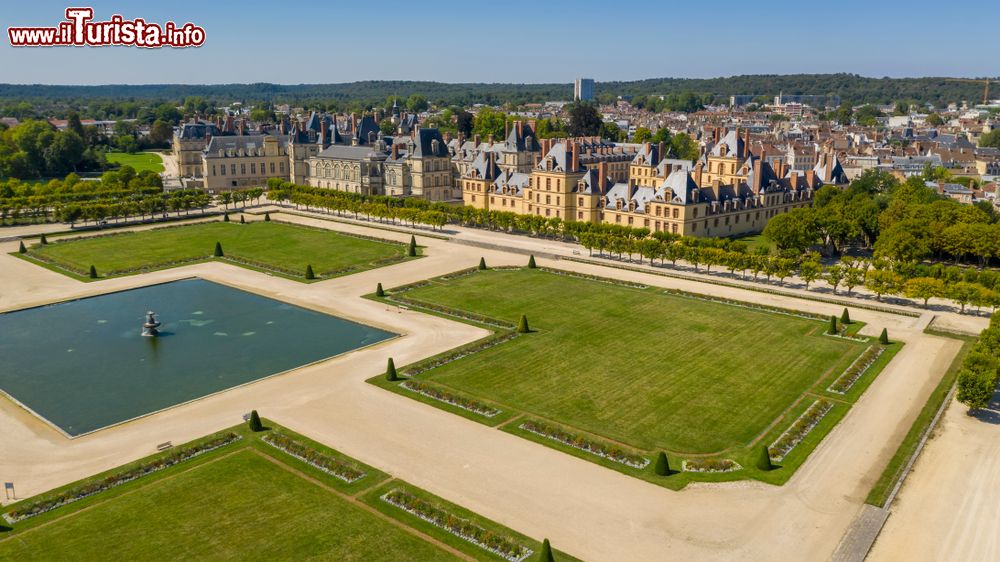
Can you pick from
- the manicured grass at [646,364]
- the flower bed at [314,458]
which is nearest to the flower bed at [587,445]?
the manicured grass at [646,364]

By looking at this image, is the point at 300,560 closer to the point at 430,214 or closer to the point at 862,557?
the point at 862,557

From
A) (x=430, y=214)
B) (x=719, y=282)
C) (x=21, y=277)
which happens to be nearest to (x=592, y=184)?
(x=430, y=214)

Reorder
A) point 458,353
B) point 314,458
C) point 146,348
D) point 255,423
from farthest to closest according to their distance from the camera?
1. point 146,348
2. point 458,353
3. point 255,423
4. point 314,458

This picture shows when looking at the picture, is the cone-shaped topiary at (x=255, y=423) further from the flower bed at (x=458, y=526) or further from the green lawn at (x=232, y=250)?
the green lawn at (x=232, y=250)

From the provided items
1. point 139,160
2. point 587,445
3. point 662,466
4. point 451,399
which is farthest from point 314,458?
point 139,160

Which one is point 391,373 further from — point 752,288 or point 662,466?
point 752,288
